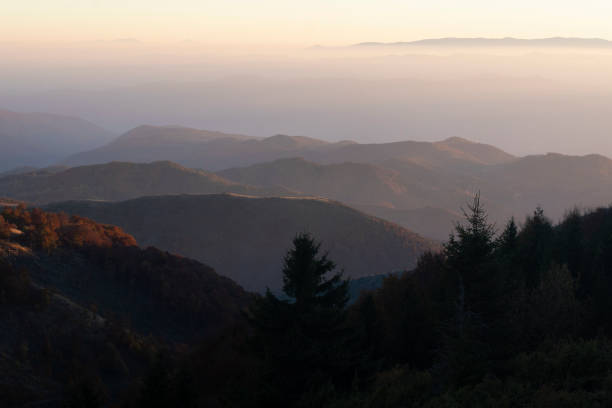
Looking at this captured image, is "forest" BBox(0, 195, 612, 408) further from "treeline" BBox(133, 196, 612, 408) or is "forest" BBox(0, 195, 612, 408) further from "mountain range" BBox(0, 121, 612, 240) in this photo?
"mountain range" BBox(0, 121, 612, 240)

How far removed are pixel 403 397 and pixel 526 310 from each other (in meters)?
7.54

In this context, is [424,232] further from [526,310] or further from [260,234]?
[526,310]

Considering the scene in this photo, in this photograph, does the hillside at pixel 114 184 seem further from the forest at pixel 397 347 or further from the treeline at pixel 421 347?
the treeline at pixel 421 347

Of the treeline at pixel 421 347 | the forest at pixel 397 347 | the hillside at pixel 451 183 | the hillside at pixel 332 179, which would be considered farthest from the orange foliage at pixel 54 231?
the hillside at pixel 332 179

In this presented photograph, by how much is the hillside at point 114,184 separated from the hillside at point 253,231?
28.0 metres

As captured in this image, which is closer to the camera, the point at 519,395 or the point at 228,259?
the point at 519,395

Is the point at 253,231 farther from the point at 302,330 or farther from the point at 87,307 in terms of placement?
the point at 302,330

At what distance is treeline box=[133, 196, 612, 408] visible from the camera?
1050 cm

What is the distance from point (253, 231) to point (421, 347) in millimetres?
49892

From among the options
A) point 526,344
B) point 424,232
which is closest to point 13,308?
point 526,344

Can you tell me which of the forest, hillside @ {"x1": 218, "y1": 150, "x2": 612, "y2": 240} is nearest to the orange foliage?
the forest

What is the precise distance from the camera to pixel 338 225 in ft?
217

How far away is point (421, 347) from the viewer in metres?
17.0

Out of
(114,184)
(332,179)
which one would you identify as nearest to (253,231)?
(114,184)
